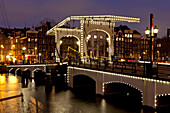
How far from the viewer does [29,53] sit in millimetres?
61938

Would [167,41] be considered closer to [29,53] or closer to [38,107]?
[29,53]

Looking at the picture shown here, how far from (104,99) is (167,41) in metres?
51.2

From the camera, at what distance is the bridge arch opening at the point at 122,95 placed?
1928 centimetres

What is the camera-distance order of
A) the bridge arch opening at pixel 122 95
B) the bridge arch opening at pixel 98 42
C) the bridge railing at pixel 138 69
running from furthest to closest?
1. the bridge arch opening at pixel 98 42
2. the bridge arch opening at pixel 122 95
3. the bridge railing at pixel 138 69

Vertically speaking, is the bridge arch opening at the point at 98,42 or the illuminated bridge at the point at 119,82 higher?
the bridge arch opening at the point at 98,42

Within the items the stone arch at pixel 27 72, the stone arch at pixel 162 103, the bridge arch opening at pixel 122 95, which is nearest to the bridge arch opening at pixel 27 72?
the stone arch at pixel 27 72

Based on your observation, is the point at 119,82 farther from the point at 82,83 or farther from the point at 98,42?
the point at 98,42

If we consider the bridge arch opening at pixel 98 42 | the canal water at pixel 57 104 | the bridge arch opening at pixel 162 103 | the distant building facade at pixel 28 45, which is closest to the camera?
the bridge arch opening at pixel 162 103

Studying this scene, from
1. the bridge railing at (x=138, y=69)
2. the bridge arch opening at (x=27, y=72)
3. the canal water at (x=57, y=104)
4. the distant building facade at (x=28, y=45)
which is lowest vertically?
the canal water at (x=57, y=104)

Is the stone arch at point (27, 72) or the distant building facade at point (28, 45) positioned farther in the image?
the distant building facade at point (28, 45)

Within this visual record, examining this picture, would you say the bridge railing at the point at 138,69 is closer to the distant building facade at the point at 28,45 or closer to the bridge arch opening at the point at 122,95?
the bridge arch opening at the point at 122,95

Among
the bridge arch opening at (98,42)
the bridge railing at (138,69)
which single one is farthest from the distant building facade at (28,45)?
the bridge railing at (138,69)

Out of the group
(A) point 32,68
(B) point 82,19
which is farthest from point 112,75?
(A) point 32,68

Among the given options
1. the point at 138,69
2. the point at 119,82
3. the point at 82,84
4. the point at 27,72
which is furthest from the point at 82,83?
the point at 27,72
